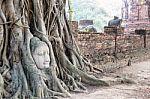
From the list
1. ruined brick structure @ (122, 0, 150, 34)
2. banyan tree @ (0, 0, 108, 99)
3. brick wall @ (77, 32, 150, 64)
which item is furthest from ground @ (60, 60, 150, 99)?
ruined brick structure @ (122, 0, 150, 34)

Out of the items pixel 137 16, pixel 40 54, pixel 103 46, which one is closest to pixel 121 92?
pixel 40 54

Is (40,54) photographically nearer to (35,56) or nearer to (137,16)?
(35,56)

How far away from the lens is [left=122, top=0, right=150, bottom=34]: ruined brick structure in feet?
70.5

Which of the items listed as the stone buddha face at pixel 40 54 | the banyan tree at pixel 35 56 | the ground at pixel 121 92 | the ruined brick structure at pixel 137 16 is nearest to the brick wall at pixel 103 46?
the banyan tree at pixel 35 56

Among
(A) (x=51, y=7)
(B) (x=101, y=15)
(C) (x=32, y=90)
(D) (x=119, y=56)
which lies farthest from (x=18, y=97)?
(B) (x=101, y=15)

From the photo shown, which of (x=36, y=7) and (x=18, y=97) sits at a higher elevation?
(x=36, y=7)

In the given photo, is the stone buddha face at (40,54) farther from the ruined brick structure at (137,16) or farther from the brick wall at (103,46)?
the ruined brick structure at (137,16)

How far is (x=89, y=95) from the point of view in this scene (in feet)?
21.7

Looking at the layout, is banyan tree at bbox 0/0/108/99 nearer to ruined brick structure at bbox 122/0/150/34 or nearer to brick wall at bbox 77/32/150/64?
brick wall at bbox 77/32/150/64

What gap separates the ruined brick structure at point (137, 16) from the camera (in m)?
21.5

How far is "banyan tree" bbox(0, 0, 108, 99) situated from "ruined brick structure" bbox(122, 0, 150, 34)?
1365 cm

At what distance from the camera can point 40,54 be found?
6.71m

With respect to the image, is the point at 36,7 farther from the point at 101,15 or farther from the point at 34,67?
the point at 101,15

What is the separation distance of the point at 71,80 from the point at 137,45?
7.65m
